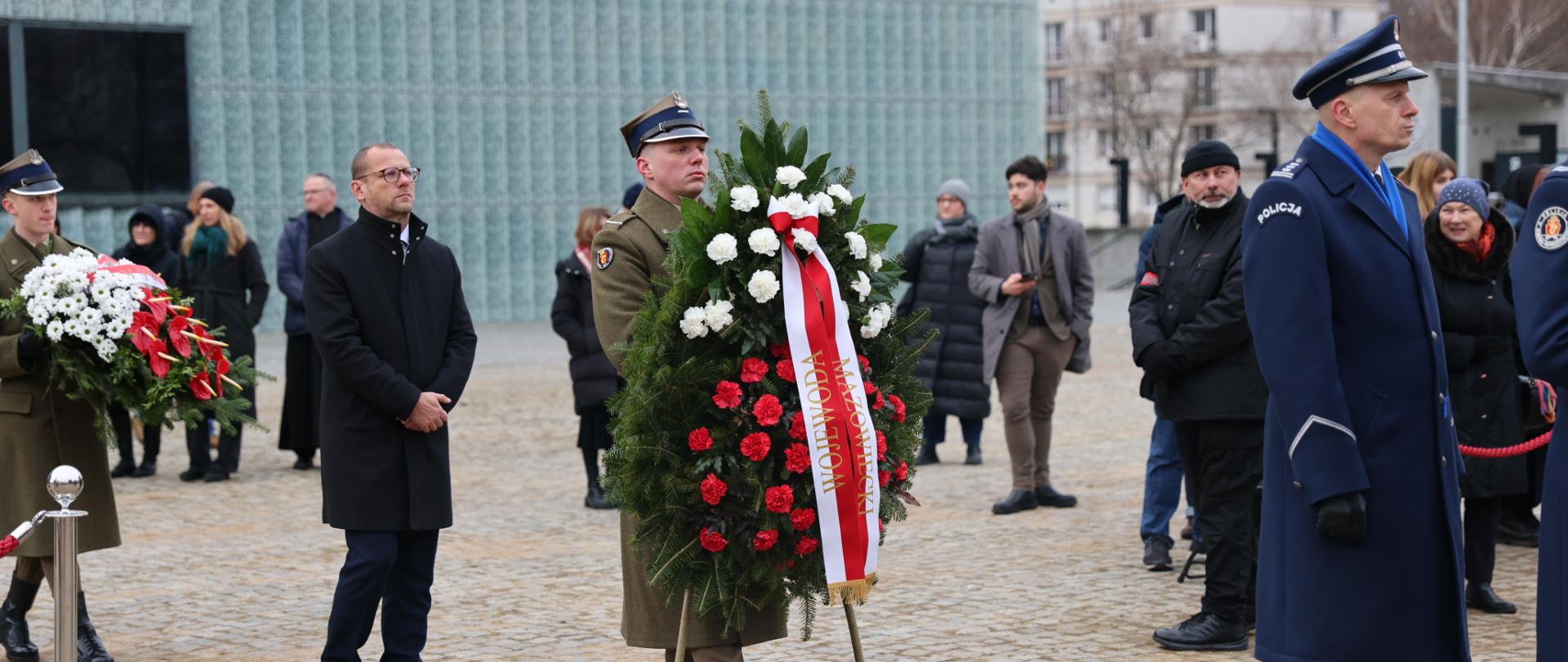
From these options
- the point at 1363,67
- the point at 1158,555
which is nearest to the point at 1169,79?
the point at 1158,555

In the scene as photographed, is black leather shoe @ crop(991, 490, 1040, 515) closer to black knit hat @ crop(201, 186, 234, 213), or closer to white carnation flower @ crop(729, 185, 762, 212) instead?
white carnation flower @ crop(729, 185, 762, 212)

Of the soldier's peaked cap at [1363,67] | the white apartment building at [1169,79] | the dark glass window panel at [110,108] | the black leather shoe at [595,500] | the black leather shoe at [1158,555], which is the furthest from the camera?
the white apartment building at [1169,79]

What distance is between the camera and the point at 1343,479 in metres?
4.67

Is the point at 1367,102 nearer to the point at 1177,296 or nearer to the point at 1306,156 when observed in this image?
the point at 1306,156

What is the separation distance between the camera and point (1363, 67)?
489 cm

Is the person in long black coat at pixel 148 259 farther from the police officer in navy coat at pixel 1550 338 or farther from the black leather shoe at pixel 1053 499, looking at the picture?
the police officer in navy coat at pixel 1550 338

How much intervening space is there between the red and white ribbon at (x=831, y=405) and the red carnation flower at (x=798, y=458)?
0.04 m

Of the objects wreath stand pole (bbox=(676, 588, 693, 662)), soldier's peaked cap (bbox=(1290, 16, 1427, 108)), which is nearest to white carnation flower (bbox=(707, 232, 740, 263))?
wreath stand pole (bbox=(676, 588, 693, 662))

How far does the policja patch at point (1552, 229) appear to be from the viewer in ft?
14.8

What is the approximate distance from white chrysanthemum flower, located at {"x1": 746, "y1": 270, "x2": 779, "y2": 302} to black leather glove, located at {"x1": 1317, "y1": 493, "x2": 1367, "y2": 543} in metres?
1.64

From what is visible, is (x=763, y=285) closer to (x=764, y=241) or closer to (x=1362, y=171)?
(x=764, y=241)

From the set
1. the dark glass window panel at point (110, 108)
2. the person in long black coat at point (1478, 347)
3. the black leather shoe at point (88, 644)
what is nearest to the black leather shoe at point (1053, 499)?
the person in long black coat at point (1478, 347)

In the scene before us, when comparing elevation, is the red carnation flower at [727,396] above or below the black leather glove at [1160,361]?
above

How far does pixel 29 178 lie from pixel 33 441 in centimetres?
113
